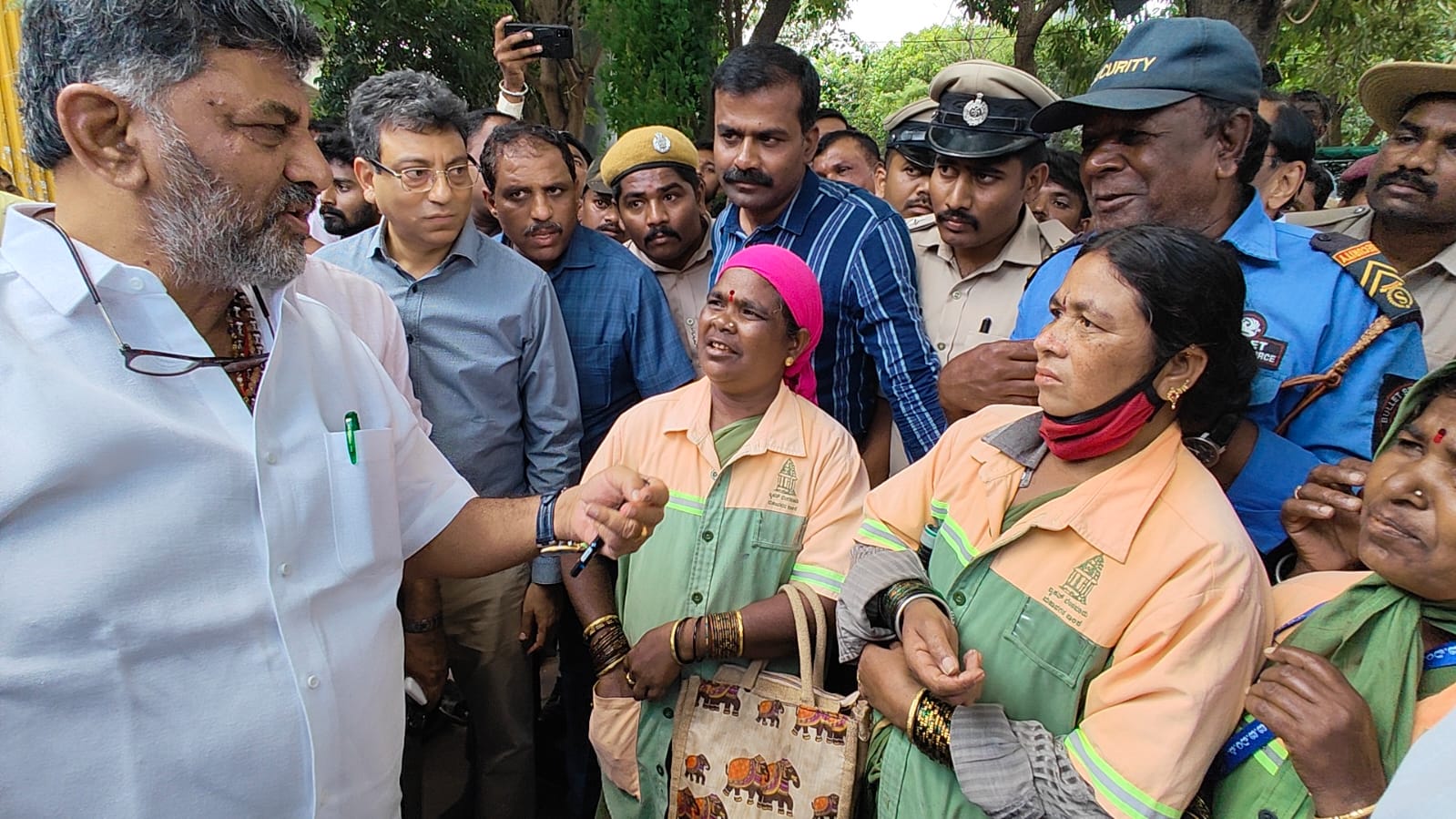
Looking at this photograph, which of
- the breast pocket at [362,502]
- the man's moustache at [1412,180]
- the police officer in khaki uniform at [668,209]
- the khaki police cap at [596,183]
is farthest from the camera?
the khaki police cap at [596,183]

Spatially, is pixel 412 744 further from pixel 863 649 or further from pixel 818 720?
pixel 863 649

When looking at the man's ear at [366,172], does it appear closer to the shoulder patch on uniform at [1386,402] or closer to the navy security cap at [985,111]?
the navy security cap at [985,111]

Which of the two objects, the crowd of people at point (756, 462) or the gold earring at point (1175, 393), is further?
the gold earring at point (1175, 393)

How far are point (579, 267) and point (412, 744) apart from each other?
187 centimetres

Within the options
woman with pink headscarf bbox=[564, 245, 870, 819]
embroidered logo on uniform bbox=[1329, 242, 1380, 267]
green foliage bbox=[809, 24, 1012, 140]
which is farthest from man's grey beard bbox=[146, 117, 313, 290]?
green foliage bbox=[809, 24, 1012, 140]

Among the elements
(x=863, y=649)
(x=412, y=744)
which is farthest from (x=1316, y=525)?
(x=412, y=744)

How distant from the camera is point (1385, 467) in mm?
1610

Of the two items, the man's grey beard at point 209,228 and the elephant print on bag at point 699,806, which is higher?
the man's grey beard at point 209,228

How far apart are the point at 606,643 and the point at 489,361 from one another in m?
1.10

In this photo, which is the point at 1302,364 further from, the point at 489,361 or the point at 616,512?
the point at 489,361

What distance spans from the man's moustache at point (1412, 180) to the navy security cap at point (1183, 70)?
117 centimetres

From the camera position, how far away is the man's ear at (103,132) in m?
1.40

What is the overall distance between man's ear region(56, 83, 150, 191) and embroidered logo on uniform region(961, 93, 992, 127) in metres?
2.47

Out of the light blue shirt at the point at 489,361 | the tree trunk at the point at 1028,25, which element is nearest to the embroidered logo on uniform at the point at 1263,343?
the light blue shirt at the point at 489,361
